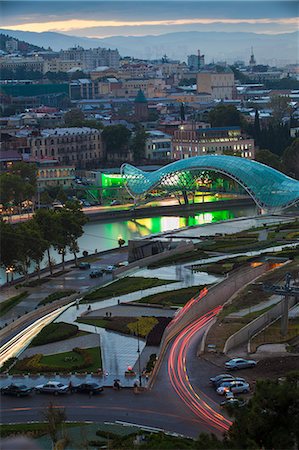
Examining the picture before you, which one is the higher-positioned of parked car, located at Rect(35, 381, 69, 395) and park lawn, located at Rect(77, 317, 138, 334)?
parked car, located at Rect(35, 381, 69, 395)

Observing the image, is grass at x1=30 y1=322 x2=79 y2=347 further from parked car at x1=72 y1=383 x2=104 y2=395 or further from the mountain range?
the mountain range

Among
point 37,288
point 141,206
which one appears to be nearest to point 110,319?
point 37,288

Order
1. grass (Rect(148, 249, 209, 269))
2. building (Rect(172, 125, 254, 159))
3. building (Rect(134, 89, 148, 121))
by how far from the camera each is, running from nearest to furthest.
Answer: grass (Rect(148, 249, 209, 269)) < building (Rect(172, 125, 254, 159)) < building (Rect(134, 89, 148, 121))

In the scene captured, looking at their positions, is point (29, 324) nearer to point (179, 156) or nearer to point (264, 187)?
point (264, 187)

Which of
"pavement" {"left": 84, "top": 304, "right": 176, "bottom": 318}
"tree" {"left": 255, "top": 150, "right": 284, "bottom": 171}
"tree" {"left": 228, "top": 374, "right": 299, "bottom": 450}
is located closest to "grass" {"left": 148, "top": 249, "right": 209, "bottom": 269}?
"pavement" {"left": 84, "top": 304, "right": 176, "bottom": 318}

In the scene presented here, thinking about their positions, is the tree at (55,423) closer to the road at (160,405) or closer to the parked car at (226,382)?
the road at (160,405)

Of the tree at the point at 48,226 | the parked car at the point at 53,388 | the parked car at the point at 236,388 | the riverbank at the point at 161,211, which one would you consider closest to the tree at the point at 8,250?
the tree at the point at 48,226
